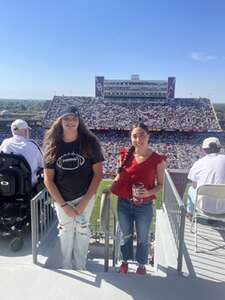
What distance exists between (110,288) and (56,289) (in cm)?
42

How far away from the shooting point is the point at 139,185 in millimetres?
2678

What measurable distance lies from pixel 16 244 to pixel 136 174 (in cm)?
141

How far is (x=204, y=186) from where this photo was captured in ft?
10.5

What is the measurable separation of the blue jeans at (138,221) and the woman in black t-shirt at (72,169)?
40cm

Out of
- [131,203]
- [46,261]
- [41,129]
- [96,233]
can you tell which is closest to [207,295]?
[131,203]

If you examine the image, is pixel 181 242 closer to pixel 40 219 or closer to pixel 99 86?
pixel 40 219

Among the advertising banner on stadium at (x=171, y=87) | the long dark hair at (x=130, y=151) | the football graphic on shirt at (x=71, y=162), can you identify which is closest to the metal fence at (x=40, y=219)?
the football graphic on shirt at (x=71, y=162)

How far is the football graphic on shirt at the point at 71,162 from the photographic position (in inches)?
97.9

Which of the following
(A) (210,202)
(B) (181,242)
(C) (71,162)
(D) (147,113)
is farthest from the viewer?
(D) (147,113)

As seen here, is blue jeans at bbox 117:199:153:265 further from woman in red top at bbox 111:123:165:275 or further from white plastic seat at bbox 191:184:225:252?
white plastic seat at bbox 191:184:225:252

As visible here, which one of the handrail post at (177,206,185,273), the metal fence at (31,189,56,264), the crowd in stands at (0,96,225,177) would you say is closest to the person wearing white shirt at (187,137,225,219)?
the handrail post at (177,206,185,273)

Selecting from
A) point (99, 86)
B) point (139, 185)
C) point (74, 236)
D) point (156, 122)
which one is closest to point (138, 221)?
point (139, 185)

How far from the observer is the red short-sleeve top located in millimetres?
2664

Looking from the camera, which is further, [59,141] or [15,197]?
[15,197]
